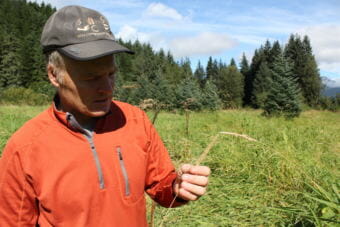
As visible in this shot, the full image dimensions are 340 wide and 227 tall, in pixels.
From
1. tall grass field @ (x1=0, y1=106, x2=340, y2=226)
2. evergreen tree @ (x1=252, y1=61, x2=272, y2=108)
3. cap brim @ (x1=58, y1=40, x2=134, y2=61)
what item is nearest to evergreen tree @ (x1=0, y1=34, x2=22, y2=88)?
evergreen tree @ (x1=252, y1=61, x2=272, y2=108)

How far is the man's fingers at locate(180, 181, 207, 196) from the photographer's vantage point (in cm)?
110

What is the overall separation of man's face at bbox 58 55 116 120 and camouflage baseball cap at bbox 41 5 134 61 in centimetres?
4

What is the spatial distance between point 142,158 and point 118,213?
0.22 meters

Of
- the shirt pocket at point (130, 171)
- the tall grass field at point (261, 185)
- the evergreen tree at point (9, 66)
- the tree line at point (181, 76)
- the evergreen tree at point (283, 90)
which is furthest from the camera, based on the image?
the evergreen tree at point (9, 66)

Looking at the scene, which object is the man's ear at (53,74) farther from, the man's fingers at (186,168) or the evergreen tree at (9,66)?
the evergreen tree at (9,66)

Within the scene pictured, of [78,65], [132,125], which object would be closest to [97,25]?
[78,65]

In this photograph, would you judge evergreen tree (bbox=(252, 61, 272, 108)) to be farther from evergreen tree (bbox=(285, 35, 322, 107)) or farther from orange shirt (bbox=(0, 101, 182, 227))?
orange shirt (bbox=(0, 101, 182, 227))

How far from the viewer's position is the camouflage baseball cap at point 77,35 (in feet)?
3.55

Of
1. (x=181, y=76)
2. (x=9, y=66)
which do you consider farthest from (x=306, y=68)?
(x=9, y=66)

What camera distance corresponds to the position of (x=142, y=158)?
1.25m

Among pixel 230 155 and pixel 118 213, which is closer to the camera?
pixel 118 213

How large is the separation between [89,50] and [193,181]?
1.89 feet

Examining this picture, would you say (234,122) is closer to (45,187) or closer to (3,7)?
Result: (45,187)

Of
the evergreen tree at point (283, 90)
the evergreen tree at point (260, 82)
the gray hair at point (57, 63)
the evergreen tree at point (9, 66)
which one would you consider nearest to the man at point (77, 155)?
the gray hair at point (57, 63)
